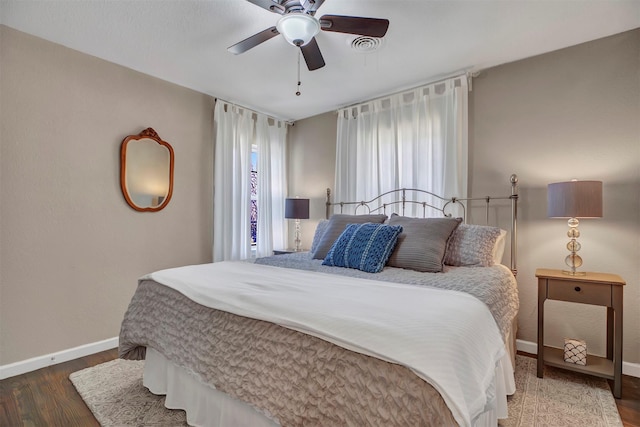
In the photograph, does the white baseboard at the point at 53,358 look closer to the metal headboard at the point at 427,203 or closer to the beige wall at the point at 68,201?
the beige wall at the point at 68,201

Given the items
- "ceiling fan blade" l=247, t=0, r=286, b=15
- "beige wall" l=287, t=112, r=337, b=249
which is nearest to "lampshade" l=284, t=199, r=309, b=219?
"beige wall" l=287, t=112, r=337, b=249

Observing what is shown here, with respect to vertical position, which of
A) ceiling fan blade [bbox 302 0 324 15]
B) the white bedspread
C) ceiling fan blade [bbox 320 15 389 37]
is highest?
ceiling fan blade [bbox 302 0 324 15]

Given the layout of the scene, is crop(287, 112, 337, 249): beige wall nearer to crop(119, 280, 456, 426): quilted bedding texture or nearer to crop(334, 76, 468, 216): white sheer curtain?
crop(334, 76, 468, 216): white sheer curtain

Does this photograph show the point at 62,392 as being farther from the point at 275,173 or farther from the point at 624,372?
the point at 624,372

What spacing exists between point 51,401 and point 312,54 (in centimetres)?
280

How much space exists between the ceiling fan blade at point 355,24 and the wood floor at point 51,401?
103 inches

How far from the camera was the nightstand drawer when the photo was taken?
6.70 feet

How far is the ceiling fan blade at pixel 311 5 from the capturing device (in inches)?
69.3

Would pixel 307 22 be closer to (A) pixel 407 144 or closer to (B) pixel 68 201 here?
(A) pixel 407 144

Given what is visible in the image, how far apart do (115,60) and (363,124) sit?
8.27 ft

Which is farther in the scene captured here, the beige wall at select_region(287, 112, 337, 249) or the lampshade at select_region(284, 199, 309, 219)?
the beige wall at select_region(287, 112, 337, 249)

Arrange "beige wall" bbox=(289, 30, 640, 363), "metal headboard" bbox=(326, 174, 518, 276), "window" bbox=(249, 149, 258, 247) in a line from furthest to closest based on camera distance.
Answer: "window" bbox=(249, 149, 258, 247) → "metal headboard" bbox=(326, 174, 518, 276) → "beige wall" bbox=(289, 30, 640, 363)

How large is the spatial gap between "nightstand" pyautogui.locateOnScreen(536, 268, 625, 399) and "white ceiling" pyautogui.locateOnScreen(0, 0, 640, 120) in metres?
1.79

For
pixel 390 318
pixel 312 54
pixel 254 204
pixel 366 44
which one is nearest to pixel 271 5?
pixel 312 54
